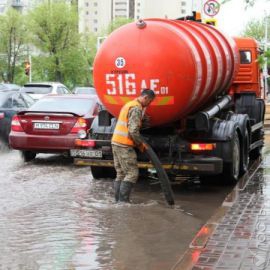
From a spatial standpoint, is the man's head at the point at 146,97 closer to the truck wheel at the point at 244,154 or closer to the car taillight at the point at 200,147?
the car taillight at the point at 200,147

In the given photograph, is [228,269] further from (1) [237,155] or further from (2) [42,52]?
(2) [42,52]

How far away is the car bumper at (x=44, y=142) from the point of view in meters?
11.8

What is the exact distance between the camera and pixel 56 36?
55875 mm

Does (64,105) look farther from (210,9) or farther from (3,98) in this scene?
(210,9)

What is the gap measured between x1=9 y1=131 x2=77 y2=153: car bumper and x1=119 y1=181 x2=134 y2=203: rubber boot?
350cm

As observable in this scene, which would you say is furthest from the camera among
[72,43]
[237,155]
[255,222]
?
[72,43]

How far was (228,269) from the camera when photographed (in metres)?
5.29

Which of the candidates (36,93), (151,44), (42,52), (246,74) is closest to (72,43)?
(42,52)

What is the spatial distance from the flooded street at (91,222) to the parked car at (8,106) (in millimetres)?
3876

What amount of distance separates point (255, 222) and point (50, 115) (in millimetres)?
5842

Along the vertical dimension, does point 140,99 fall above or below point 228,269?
above

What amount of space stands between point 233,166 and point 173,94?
1944 millimetres

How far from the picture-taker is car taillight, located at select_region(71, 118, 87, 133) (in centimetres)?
1176

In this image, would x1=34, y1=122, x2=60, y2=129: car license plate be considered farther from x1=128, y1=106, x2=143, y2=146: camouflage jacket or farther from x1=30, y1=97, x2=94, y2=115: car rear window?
x1=128, y1=106, x2=143, y2=146: camouflage jacket
